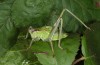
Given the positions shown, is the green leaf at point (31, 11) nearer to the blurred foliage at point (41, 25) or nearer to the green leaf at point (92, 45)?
the blurred foliage at point (41, 25)

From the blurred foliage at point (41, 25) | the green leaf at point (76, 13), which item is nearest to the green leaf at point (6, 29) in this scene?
the blurred foliage at point (41, 25)

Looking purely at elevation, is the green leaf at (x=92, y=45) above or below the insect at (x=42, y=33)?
below

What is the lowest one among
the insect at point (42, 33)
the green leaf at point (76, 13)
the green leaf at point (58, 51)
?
the green leaf at point (58, 51)

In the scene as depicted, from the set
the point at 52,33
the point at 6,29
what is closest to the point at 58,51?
the point at 52,33

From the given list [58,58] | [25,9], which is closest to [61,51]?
[58,58]

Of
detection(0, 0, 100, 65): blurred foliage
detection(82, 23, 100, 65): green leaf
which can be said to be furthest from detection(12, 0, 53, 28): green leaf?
detection(82, 23, 100, 65): green leaf

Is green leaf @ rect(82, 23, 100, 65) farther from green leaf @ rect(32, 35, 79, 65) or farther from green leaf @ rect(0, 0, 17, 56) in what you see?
green leaf @ rect(0, 0, 17, 56)

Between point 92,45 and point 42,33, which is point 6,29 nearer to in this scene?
point 42,33
